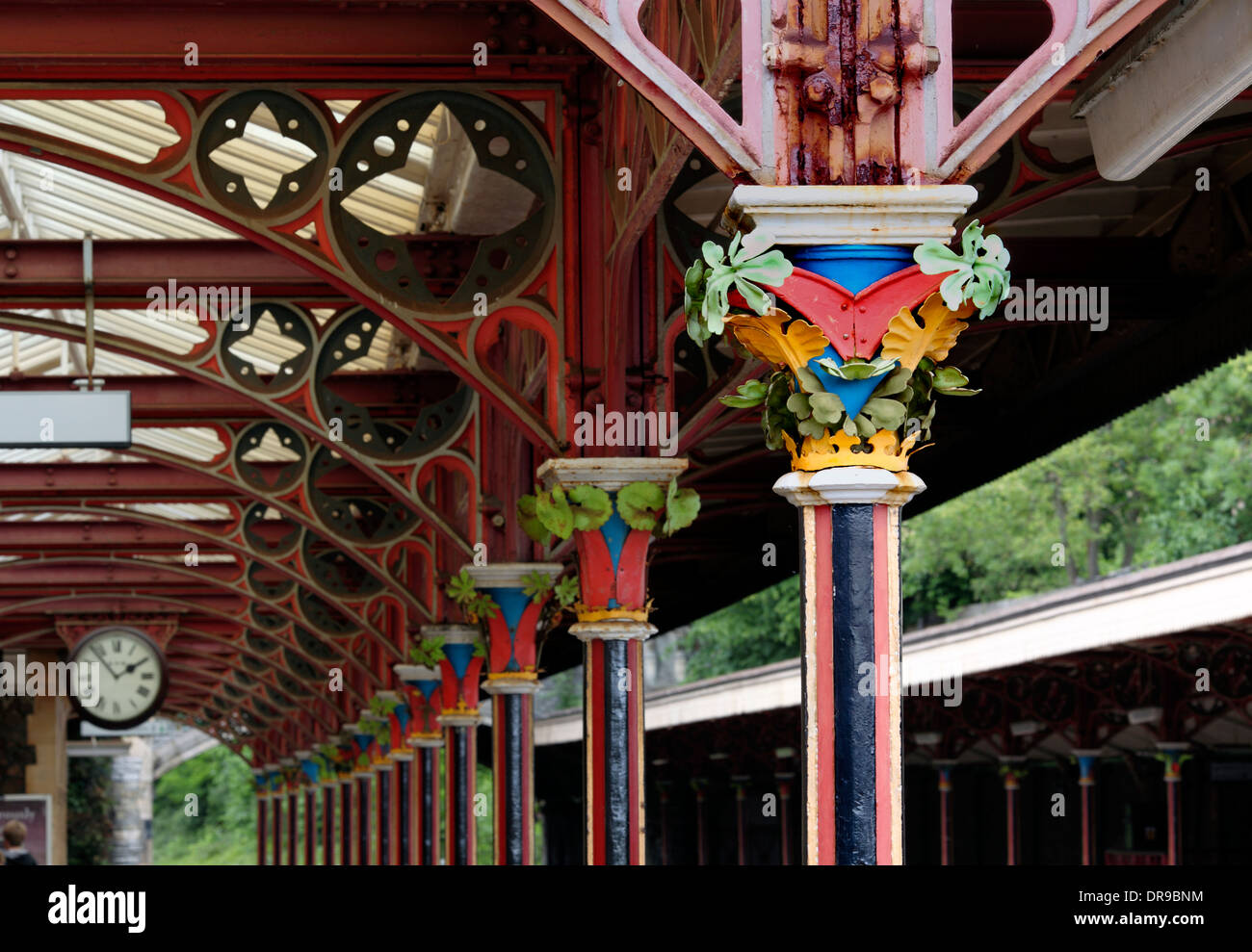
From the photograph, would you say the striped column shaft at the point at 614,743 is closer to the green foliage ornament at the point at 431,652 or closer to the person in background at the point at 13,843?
the person in background at the point at 13,843

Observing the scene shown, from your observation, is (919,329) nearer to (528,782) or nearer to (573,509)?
(573,509)

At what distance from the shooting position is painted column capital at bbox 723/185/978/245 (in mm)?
5578

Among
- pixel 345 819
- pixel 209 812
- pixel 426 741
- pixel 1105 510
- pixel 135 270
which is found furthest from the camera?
pixel 209 812

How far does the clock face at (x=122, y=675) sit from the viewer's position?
27516 millimetres

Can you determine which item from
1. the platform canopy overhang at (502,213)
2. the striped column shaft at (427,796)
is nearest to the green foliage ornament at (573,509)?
the platform canopy overhang at (502,213)

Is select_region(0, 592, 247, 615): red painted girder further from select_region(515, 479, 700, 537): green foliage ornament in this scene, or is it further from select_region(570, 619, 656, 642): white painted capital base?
select_region(515, 479, 700, 537): green foliage ornament

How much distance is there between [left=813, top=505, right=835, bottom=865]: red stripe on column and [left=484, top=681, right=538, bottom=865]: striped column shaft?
8.93m

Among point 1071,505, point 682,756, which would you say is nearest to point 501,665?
point 682,756

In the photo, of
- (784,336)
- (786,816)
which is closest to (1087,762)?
(786,816)

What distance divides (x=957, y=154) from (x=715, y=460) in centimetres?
1327

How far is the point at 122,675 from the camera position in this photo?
2827cm

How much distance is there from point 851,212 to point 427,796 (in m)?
19.1

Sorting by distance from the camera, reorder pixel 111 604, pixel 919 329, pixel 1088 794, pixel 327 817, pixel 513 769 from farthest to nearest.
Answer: pixel 327 817 → pixel 111 604 → pixel 1088 794 → pixel 513 769 → pixel 919 329

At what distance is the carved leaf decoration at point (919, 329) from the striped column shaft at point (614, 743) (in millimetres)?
5087
